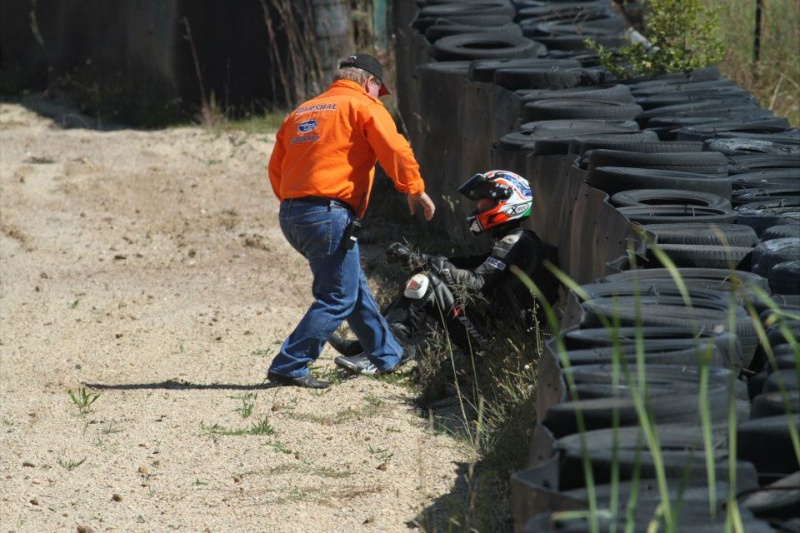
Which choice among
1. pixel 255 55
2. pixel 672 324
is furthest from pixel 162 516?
pixel 255 55

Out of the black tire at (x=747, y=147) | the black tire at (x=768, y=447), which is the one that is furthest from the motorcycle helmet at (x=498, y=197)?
the black tire at (x=768, y=447)

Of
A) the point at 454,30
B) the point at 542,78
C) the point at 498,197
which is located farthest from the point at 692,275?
the point at 454,30

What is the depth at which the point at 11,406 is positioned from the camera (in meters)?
6.66

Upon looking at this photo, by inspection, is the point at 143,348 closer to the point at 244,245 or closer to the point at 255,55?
the point at 244,245

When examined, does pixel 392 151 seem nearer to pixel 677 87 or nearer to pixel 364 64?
pixel 364 64

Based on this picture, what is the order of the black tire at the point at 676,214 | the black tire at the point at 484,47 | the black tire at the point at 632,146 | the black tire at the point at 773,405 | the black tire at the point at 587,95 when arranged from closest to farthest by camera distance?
the black tire at the point at 773,405 < the black tire at the point at 676,214 < the black tire at the point at 632,146 < the black tire at the point at 587,95 < the black tire at the point at 484,47

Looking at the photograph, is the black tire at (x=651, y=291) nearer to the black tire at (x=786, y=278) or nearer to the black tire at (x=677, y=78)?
the black tire at (x=786, y=278)

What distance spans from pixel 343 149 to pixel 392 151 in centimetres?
31

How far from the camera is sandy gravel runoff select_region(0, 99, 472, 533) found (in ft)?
17.5

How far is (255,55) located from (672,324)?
35.2ft

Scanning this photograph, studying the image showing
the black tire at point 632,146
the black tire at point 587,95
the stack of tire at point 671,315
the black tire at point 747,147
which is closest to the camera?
the stack of tire at point 671,315

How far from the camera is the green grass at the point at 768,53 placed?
12.1 m

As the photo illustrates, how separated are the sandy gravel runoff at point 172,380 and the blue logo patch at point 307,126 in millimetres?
1477

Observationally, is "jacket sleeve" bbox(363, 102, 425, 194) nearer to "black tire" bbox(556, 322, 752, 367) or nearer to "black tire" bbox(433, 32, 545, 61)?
"black tire" bbox(556, 322, 752, 367)
